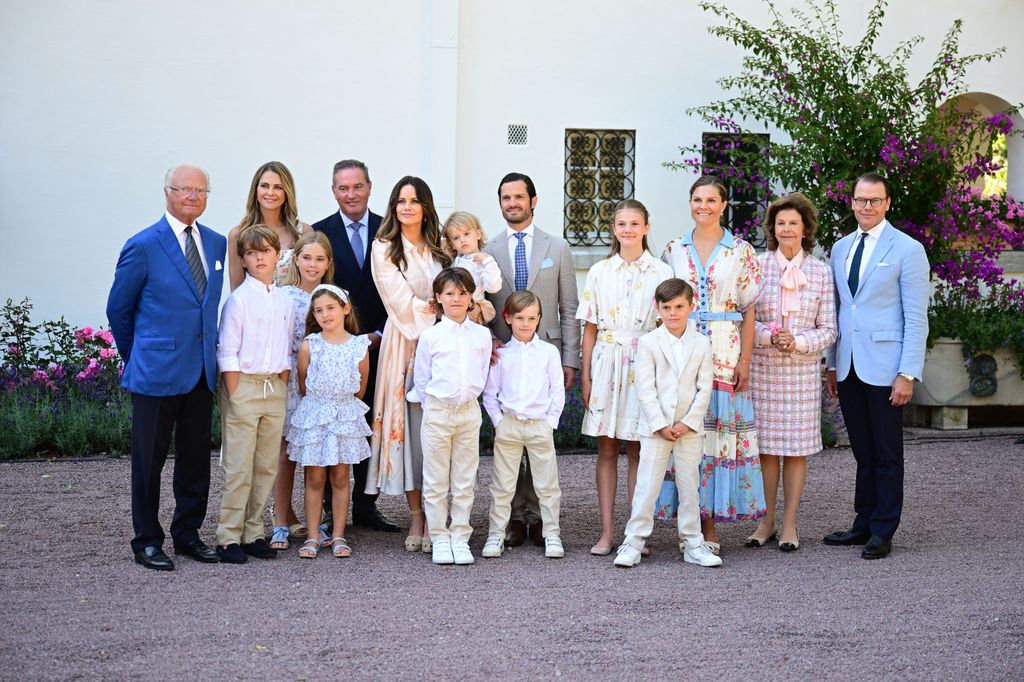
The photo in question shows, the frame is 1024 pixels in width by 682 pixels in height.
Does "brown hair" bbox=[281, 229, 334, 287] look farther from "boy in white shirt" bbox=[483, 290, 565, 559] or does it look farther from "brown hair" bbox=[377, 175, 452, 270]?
"boy in white shirt" bbox=[483, 290, 565, 559]

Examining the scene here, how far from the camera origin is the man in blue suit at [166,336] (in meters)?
5.64

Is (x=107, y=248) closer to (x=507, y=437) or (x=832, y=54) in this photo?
(x=507, y=437)

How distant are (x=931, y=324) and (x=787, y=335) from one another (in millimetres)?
4976

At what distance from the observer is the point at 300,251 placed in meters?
6.31

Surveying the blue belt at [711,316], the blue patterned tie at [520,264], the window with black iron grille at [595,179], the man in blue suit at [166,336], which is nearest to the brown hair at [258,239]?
the man in blue suit at [166,336]

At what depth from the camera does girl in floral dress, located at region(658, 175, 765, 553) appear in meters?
6.09

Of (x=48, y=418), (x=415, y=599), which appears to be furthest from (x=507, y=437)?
(x=48, y=418)

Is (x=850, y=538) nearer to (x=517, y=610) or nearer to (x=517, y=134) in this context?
(x=517, y=610)

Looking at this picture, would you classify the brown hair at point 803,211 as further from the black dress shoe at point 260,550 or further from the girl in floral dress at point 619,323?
the black dress shoe at point 260,550

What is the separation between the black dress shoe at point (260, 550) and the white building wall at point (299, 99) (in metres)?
5.06

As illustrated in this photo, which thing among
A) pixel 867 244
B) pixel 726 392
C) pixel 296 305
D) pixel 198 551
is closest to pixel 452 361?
pixel 296 305

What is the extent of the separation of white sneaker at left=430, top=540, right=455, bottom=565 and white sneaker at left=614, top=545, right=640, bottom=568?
0.85 m

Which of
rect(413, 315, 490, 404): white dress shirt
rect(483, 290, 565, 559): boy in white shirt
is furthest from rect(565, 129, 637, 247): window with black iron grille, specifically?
rect(413, 315, 490, 404): white dress shirt

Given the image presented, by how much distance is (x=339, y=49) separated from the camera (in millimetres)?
10547
